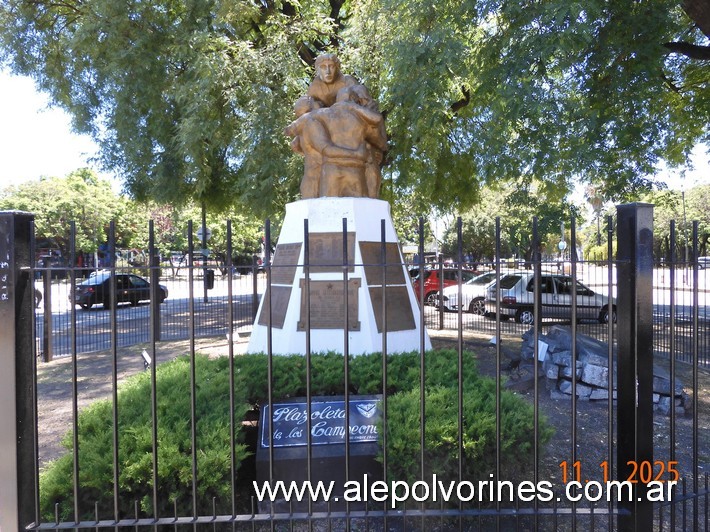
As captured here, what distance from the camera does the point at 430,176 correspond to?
11.9 meters

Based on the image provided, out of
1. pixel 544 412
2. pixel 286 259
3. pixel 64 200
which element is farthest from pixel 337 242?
pixel 64 200

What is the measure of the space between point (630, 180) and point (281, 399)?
333 inches

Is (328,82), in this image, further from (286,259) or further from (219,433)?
(219,433)

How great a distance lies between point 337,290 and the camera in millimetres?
6273

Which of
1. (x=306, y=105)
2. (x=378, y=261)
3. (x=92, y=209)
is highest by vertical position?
(x=92, y=209)

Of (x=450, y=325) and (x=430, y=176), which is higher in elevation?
(x=430, y=176)

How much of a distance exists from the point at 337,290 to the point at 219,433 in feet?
9.51

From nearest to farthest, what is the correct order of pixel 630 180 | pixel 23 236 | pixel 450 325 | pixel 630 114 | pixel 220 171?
1. pixel 23 236
2. pixel 630 114
3. pixel 630 180
4. pixel 220 171
5. pixel 450 325

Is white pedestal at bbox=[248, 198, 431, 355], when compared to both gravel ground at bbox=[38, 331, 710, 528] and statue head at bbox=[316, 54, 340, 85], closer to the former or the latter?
gravel ground at bbox=[38, 331, 710, 528]

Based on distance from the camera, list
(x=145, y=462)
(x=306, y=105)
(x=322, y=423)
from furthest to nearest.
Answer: (x=306, y=105)
(x=322, y=423)
(x=145, y=462)

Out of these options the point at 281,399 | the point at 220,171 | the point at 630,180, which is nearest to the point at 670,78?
the point at 630,180

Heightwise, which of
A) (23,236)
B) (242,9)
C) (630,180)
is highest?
(242,9)

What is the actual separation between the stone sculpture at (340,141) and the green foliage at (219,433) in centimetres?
291

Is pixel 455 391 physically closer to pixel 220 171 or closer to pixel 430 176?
pixel 430 176
